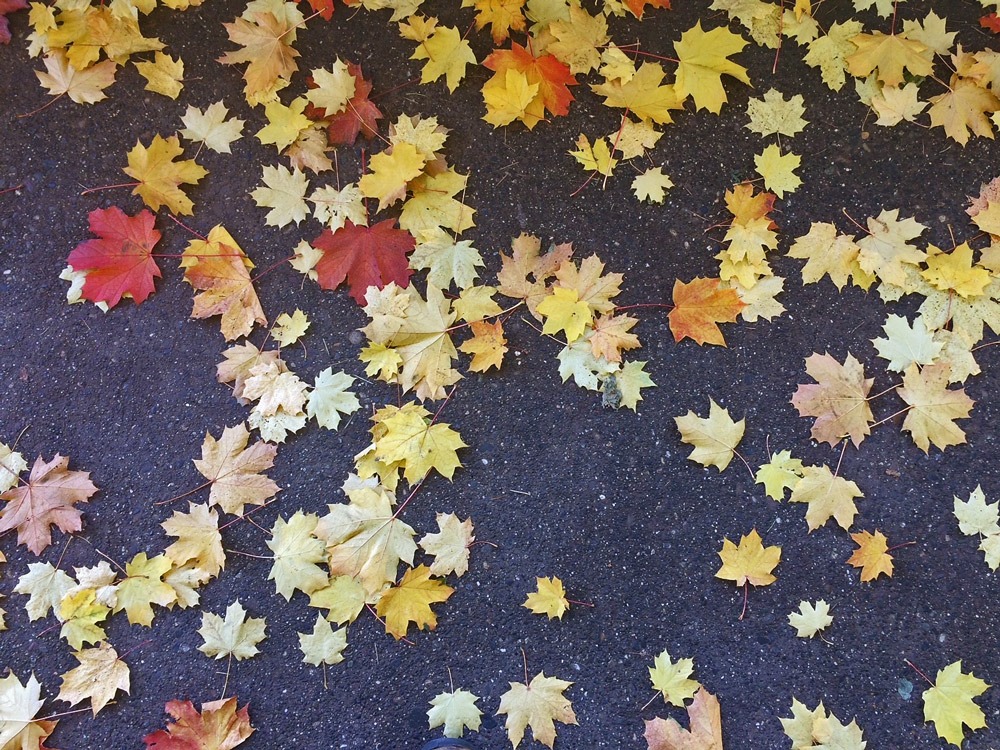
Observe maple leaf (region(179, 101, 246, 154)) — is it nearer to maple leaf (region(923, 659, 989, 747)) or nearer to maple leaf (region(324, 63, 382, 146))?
maple leaf (region(324, 63, 382, 146))

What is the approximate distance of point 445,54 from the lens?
101 inches

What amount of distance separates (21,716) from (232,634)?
0.74 metres

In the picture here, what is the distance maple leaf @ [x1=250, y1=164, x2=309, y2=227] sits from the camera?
2557 mm

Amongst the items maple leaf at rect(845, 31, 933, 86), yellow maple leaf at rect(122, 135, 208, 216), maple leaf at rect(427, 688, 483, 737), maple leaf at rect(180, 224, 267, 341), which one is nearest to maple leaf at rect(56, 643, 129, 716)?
maple leaf at rect(427, 688, 483, 737)

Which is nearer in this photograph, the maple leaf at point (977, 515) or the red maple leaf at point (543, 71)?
the maple leaf at point (977, 515)

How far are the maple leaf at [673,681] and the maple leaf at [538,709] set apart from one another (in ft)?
0.99

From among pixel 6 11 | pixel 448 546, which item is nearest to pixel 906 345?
pixel 448 546

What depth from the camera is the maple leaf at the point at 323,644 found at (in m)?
2.38

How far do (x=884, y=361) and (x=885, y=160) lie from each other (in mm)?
735

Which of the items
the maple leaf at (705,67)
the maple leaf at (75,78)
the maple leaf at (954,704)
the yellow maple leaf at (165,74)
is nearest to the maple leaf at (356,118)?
the yellow maple leaf at (165,74)

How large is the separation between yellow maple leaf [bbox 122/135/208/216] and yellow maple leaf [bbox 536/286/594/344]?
1347mm

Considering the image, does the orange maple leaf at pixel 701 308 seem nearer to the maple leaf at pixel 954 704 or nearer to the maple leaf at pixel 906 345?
the maple leaf at pixel 906 345

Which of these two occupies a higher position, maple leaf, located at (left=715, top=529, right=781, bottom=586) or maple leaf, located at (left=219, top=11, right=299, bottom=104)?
maple leaf, located at (left=219, top=11, right=299, bottom=104)

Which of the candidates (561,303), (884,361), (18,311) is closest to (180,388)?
(18,311)
